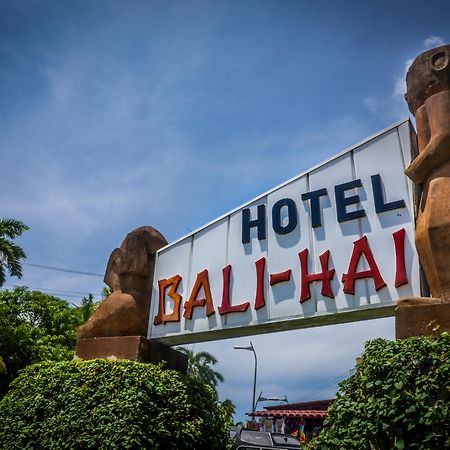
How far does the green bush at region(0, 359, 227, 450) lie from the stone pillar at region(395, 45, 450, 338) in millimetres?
2638

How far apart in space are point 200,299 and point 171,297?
1.97ft

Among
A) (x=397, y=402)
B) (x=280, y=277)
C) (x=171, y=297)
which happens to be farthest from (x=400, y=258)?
(x=171, y=297)

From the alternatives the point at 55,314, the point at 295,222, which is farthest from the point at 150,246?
the point at 55,314

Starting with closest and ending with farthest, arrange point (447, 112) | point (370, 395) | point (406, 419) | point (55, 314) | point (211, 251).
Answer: point (406, 419) → point (370, 395) → point (447, 112) → point (211, 251) → point (55, 314)

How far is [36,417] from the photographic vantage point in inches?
212

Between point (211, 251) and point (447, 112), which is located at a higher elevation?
point (447, 112)

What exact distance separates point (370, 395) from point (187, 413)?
8.09ft

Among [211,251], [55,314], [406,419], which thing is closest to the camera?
[406,419]

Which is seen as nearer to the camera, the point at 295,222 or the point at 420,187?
the point at 420,187

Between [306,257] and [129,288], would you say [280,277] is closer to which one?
[306,257]

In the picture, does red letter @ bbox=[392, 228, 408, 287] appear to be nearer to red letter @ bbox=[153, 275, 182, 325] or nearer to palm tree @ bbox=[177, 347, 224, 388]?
red letter @ bbox=[153, 275, 182, 325]

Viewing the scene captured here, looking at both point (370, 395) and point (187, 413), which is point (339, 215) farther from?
point (187, 413)

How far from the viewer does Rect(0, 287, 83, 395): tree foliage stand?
1958 cm

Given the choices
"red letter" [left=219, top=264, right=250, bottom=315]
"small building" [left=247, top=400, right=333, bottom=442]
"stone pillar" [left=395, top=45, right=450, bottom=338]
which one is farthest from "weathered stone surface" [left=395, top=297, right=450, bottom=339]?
"small building" [left=247, top=400, right=333, bottom=442]
